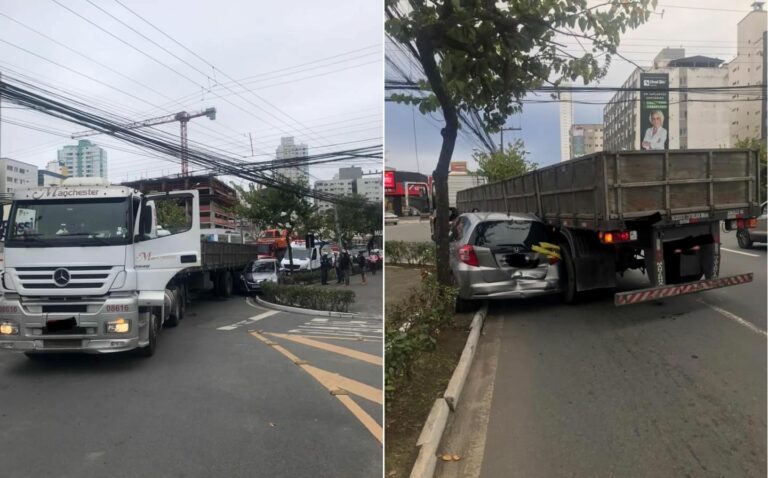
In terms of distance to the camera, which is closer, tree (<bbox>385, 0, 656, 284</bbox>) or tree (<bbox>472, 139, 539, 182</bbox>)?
tree (<bbox>385, 0, 656, 284</bbox>)

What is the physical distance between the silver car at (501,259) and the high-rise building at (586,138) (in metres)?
1.92

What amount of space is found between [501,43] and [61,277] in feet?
11.6

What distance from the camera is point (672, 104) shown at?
2744 mm

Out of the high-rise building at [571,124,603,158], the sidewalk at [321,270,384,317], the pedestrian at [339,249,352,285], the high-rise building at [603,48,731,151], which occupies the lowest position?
the sidewalk at [321,270,384,317]

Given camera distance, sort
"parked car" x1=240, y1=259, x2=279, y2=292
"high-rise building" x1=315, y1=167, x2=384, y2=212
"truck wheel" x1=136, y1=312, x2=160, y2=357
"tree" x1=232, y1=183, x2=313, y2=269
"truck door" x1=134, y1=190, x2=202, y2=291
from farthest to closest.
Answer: "parked car" x1=240, y1=259, x2=279, y2=292, "truck wheel" x1=136, y1=312, x2=160, y2=357, "truck door" x1=134, y1=190, x2=202, y2=291, "tree" x1=232, y1=183, x2=313, y2=269, "high-rise building" x1=315, y1=167, x2=384, y2=212

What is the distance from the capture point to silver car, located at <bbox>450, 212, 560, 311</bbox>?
521 centimetres

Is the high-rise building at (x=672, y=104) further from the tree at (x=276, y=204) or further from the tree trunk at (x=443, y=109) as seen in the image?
the tree at (x=276, y=204)

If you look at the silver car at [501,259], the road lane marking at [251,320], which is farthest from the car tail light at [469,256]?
the road lane marking at [251,320]

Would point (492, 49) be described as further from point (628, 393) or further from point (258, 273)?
point (258, 273)

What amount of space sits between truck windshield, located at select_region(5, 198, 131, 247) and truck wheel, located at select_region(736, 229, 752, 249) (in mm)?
4614

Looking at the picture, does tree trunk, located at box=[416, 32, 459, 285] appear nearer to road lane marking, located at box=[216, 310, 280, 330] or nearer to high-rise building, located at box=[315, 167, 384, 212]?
high-rise building, located at box=[315, 167, 384, 212]

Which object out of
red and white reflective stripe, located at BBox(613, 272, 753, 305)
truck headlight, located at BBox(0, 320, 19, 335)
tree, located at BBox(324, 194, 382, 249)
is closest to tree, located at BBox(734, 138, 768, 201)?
red and white reflective stripe, located at BBox(613, 272, 753, 305)

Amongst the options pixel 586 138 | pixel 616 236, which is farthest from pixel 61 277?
pixel 616 236

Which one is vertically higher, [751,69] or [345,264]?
[751,69]
